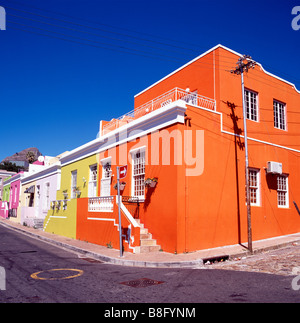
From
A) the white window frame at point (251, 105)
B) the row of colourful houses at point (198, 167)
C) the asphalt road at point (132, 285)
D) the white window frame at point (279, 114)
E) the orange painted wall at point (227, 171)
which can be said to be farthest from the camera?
the white window frame at point (279, 114)

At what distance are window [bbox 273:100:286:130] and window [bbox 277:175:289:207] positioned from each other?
2629mm

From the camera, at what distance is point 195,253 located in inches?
397

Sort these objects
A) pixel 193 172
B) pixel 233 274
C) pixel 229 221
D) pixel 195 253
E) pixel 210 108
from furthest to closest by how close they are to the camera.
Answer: pixel 210 108
pixel 229 221
pixel 193 172
pixel 195 253
pixel 233 274

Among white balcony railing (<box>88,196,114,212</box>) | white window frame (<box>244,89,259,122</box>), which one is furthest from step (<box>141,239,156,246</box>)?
white window frame (<box>244,89,259,122</box>)

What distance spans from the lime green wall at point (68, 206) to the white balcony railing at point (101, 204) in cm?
212

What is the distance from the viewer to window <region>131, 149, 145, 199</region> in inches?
497

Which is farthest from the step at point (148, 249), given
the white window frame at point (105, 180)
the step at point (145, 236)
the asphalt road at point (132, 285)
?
the white window frame at point (105, 180)

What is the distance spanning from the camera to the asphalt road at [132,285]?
512cm

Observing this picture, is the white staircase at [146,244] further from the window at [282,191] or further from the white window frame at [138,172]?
the window at [282,191]

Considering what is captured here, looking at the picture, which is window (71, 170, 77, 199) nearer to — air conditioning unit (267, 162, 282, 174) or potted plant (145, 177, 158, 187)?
potted plant (145, 177, 158, 187)

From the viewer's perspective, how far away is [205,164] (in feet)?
37.2
